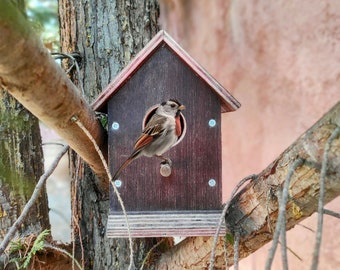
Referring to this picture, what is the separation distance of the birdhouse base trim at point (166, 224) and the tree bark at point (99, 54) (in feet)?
0.77

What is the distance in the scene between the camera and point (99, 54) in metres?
1.28

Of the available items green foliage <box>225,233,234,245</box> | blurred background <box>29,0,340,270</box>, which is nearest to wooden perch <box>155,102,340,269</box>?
green foliage <box>225,233,234,245</box>

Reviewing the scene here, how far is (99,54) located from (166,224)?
493 millimetres

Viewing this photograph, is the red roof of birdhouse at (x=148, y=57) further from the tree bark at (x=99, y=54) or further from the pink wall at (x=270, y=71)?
the pink wall at (x=270, y=71)

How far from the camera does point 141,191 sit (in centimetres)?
103

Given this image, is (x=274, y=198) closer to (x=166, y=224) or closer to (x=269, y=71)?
(x=166, y=224)

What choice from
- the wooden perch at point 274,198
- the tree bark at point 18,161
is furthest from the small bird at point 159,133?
the tree bark at point 18,161

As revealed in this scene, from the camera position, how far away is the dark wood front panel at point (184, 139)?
102 centimetres

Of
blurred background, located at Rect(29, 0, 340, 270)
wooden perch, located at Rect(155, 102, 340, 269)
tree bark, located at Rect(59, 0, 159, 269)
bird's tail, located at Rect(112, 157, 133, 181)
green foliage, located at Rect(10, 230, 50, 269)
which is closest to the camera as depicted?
wooden perch, located at Rect(155, 102, 340, 269)

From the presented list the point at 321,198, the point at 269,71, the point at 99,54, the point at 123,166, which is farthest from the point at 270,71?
the point at 321,198

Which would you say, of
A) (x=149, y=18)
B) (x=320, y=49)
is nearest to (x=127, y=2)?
(x=149, y=18)

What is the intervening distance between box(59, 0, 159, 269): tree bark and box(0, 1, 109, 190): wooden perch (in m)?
0.31

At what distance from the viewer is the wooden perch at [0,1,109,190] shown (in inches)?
24.8

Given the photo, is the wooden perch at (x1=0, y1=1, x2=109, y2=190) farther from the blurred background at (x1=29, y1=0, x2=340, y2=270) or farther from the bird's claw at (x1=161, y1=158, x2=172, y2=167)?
the blurred background at (x1=29, y1=0, x2=340, y2=270)
